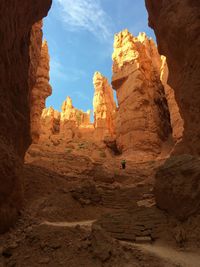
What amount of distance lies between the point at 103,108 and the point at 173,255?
140 ft

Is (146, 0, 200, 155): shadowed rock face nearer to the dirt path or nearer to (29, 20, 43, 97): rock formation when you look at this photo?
the dirt path

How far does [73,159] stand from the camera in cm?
2175

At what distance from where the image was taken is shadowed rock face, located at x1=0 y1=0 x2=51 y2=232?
353 inches

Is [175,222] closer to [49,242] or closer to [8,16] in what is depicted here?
[49,242]

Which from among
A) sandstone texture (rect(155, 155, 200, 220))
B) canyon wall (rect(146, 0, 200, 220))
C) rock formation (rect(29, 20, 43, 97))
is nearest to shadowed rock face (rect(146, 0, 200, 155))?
canyon wall (rect(146, 0, 200, 220))

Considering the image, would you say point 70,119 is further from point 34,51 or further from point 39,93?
point 34,51

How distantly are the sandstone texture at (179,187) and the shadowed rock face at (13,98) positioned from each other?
543cm

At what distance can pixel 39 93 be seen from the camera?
32.4m

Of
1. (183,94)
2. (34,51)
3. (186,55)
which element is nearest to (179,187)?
(183,94)

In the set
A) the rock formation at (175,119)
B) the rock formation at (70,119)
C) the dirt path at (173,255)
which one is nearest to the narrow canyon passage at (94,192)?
the dirt path at (173,255)

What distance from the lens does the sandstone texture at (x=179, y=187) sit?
8.88 meters

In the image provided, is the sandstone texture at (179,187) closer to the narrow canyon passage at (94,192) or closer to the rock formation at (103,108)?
the narrow canyon passage at (94,192)

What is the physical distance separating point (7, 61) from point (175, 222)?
341 inches

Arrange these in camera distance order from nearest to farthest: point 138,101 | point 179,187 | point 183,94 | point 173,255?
1. point 173,255
2. point 179,187
3. point 183,94
4. point 138,101
